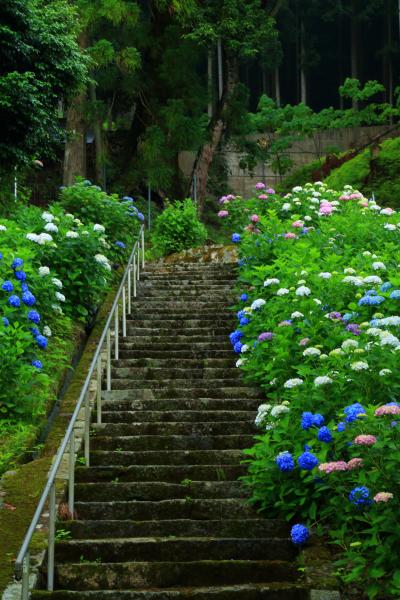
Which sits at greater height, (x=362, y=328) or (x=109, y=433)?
(x=362, y=328)

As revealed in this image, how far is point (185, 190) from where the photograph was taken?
66.7 ft

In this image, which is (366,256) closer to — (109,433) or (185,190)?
(109,433)

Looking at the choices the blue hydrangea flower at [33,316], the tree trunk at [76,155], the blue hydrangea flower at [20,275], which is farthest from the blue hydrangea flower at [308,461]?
the tree trunk at [76,155]

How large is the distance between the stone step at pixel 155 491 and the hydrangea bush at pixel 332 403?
0.26 metres

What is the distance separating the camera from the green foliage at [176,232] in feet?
51.0

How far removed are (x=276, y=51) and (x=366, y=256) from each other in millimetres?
25780

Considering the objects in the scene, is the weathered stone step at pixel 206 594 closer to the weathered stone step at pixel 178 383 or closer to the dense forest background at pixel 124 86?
the weathered stone step at pixel 178 383

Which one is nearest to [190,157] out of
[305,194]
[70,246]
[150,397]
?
[305,194]

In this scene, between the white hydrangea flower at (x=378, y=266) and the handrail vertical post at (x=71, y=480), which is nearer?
the handrail vertical post at (x=71, y=480)

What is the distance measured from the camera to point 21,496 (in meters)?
5.91

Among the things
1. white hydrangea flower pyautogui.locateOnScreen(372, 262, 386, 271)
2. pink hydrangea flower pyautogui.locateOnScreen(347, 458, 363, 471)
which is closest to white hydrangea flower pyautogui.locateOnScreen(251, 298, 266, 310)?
white hydrangea flower pyautogui.locateOnScreen(372, 262, 386, 271)

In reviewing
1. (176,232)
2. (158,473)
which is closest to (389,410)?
(158,473)

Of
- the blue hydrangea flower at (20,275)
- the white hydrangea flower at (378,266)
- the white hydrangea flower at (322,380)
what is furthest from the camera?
the white hydrangea flower at (378,266)

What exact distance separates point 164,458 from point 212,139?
1371 cm
